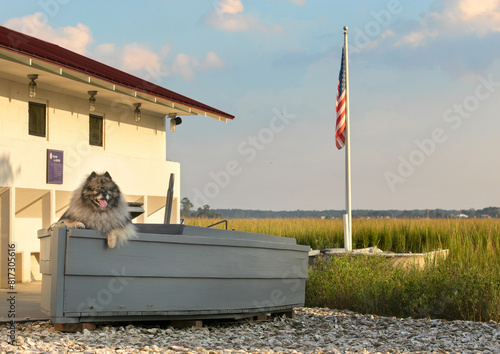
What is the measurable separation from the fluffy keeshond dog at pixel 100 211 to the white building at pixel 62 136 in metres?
5.96

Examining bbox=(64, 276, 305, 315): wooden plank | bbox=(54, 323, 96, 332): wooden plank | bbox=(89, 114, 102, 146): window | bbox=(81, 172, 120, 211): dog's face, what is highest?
bbox=(89, 114, 102, 146): window

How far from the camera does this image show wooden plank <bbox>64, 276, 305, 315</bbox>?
22.9 ft

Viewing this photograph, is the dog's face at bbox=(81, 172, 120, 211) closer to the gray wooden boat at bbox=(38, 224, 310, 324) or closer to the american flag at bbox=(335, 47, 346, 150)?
the gray wooden boat at bbox=(38, 224, 310, 324)

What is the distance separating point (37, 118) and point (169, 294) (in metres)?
8.69

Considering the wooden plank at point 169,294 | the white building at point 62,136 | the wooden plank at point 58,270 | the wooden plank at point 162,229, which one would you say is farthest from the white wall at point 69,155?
the wooden plank at point 58,270

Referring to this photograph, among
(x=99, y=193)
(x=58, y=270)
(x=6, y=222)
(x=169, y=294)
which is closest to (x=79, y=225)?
(x=99, y=193)

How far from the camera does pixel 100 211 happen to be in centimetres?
711

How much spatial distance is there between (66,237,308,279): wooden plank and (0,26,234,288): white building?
6.50 meters

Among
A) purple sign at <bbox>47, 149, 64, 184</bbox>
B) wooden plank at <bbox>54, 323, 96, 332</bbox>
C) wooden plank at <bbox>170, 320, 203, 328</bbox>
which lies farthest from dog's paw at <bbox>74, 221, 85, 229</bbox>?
purple sign at <bbox>47, 149, 64, 184</bbox>

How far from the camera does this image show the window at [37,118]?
14.4 metres

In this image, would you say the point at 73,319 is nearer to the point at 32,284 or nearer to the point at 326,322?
the point at 326,322

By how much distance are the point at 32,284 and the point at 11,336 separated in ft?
23.7

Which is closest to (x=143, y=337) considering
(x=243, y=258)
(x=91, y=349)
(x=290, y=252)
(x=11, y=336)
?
(x=91, y=349)

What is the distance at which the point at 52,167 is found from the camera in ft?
46.0
